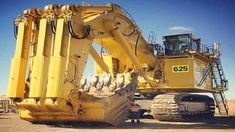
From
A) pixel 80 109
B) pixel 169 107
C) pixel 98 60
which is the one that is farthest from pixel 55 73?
pixel 169 107

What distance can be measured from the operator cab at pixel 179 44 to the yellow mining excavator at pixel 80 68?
1139 millimetres

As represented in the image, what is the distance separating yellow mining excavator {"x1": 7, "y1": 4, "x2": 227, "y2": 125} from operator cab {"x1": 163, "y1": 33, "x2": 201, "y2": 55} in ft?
3.74

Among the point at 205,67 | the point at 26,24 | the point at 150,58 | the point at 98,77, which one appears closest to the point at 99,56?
the point at 98,77

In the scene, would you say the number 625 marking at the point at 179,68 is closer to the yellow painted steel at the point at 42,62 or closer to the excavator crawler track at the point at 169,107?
the excavator crawler track at the point at 169,107

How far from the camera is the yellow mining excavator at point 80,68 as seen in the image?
1159cm

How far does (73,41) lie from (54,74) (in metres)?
1.43

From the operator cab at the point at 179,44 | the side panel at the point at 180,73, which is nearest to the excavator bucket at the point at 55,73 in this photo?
the side panel at the point at 180,73

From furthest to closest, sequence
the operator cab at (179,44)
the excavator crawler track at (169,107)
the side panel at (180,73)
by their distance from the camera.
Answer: the operator cab at (179,44)
the side panel at (180,73)
the excavator crawler track at (169,107)

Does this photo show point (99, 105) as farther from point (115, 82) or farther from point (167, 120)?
point (167, 120)

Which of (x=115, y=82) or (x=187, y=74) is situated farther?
(x=187, y=74)

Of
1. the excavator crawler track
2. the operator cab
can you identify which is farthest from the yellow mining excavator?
the operator cab

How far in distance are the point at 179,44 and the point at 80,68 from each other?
7863 mm

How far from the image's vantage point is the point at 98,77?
1541cm

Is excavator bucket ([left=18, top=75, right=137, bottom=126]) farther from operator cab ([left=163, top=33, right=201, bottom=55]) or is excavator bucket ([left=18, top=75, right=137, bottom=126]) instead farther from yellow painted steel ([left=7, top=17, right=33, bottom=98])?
operator cab ([left=163, top=33, right=201, bottom=55])
